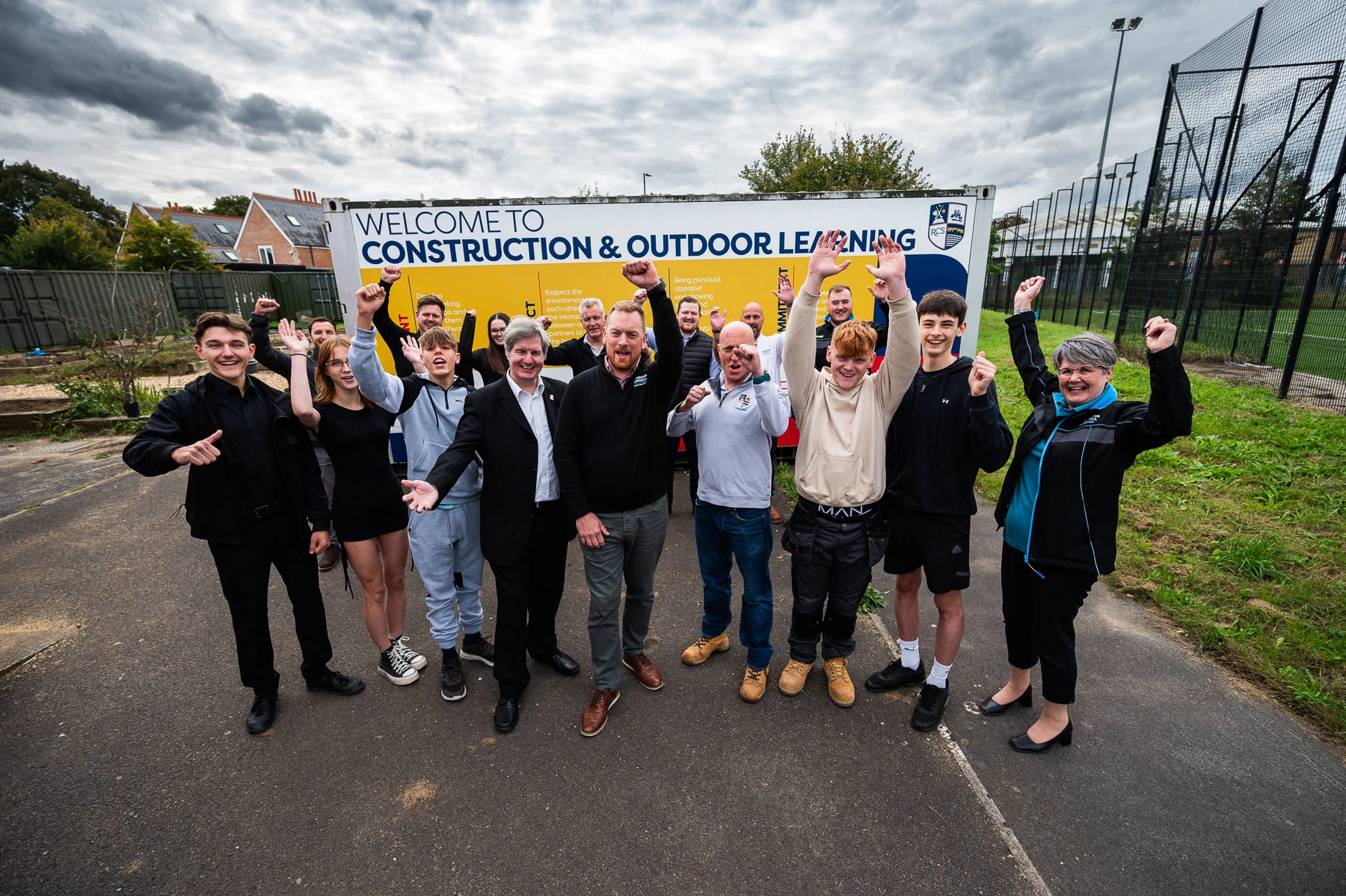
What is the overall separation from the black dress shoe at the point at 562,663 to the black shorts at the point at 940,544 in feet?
6.81

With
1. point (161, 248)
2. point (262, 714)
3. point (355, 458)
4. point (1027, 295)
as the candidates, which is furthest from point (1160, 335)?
point (161, 248)

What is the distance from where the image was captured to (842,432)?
288cm

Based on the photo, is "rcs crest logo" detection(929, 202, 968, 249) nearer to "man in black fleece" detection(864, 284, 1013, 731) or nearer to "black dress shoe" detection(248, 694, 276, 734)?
"man in black fleece" detection(864, 284, 1013, 731)

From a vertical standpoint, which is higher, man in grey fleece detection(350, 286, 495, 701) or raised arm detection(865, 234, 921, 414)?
raised arm detection(865, 234, 921, 414)

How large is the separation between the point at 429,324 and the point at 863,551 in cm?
395

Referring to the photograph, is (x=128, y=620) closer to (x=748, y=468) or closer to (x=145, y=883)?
(x=145, y=883)

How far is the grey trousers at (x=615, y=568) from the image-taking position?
299 cm

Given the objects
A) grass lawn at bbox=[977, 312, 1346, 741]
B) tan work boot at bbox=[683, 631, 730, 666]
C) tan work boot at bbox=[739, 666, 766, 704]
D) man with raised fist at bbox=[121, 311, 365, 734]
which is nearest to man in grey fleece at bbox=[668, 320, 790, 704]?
tan work boot at bbox=[739, 666, 766, 704]

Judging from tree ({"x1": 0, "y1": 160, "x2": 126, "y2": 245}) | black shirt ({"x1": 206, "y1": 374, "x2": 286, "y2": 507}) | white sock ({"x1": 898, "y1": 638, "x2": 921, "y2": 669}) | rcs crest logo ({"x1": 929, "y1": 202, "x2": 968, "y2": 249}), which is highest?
tree ({"x1": 0, "y1": 160, "x2": 126, "y2": 245})

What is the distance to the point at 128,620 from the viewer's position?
13.4 ft

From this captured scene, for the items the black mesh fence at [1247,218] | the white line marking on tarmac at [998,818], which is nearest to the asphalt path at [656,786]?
the white line marking on tarmac at [998,818]

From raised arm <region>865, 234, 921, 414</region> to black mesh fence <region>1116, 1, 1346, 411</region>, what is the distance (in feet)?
31.0

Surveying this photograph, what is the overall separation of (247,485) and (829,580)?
9.99 feet

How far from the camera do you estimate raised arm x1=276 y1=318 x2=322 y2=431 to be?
2.90 meters
